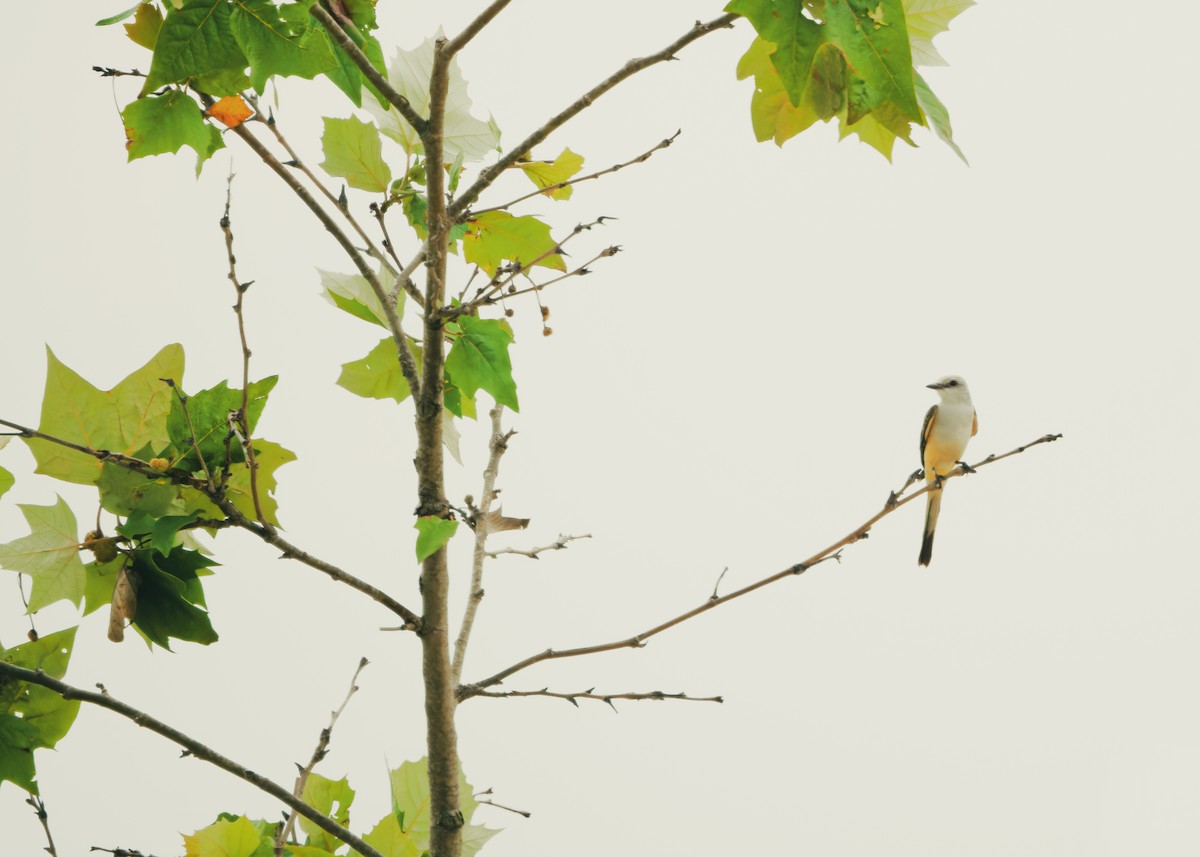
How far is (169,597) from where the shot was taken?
812 millimetres

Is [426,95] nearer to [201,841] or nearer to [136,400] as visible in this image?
[136,400]

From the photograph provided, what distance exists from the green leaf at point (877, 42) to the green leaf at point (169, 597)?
581mm

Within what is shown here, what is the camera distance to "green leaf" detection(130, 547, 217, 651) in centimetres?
81

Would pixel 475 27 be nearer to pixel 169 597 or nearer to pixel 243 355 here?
pixel 243 355

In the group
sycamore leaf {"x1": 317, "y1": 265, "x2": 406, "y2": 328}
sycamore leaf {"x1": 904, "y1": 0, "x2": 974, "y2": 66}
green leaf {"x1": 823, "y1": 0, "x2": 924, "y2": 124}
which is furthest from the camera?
sycamore leaf {"x1": 317, "y1": 265, "x2": 406, "y2": 328}

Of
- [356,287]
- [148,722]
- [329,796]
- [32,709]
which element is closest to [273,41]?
[356,287]

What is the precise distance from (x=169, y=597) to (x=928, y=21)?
0.74m

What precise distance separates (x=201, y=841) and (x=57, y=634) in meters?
0.21

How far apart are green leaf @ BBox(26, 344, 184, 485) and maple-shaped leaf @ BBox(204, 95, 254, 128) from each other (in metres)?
0.17

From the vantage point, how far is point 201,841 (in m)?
0.88

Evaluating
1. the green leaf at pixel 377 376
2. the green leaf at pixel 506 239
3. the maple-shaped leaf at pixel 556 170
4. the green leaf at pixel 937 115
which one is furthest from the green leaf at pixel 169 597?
the green leaf at pixel 937 115

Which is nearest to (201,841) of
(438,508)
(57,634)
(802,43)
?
(57,634)

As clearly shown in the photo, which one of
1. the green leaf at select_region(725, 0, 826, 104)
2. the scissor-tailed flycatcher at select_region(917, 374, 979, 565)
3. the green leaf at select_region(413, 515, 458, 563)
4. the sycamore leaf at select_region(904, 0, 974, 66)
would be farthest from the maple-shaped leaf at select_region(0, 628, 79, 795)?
the scissor-tailed flycatcher at select_region(917, 374, 979, 565)

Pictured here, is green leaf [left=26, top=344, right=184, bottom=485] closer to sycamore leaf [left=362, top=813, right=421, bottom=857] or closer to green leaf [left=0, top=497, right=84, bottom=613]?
green leaf [left=0, top=497, right=84, bottom=613]
